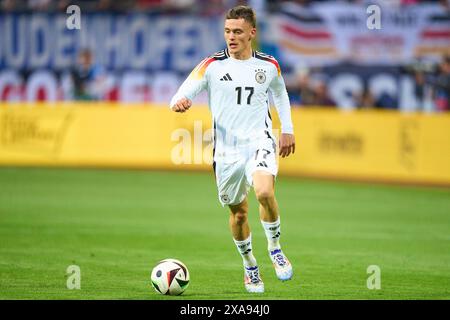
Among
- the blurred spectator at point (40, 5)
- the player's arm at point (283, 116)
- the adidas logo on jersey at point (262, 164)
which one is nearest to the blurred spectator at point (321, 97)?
the blurred spectator at point (40, 5)

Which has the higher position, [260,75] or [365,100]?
[260,75]

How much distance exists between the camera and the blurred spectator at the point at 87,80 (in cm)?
2648

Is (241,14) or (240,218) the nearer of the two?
(241,14)

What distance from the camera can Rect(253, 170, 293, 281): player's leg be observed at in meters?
9.44

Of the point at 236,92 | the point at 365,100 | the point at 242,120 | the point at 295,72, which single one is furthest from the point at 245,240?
the point at 295,72

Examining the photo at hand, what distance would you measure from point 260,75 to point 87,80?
17.5 m

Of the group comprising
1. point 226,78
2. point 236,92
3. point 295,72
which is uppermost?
point 295,72

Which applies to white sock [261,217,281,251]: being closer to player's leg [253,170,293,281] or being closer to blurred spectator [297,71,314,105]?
player's leg [253,170,293,281]

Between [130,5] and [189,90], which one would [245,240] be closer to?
[189,90]

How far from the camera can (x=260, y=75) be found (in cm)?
980

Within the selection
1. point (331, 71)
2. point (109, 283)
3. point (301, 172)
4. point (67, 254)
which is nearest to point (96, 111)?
point (301, 172)

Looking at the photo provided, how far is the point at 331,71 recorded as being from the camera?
90.2 feet

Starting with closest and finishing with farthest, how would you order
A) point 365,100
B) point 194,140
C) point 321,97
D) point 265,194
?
point 265,194
point 194,140
point 365,100
point 321,97

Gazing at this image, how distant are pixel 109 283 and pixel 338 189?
11445 millimetres
